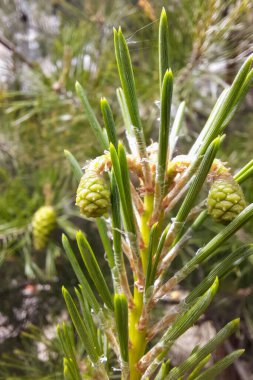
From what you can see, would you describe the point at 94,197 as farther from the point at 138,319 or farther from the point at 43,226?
the point at 43,226

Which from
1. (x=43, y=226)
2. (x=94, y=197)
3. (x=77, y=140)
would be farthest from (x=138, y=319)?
(x=77, y=140)

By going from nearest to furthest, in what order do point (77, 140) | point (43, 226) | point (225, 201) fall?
point (225, 201) → point (43, 226) → point (77, 140)

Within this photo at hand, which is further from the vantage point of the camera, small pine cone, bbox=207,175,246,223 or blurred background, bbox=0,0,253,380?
blurred background, bbox=0,0,253,380

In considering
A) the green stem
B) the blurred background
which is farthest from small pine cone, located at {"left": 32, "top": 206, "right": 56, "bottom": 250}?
the green stem

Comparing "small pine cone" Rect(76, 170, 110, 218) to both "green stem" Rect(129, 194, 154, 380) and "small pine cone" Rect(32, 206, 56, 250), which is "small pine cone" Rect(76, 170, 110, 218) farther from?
"small pine cone" Rect(32, 206, 56, 250)

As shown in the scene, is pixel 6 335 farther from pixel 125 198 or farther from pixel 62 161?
pixel 125 198
